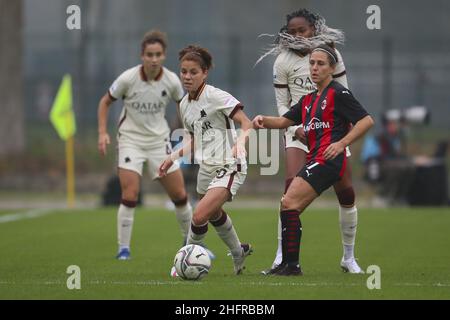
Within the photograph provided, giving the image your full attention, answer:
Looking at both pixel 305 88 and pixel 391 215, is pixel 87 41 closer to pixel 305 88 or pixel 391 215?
pixel 391 215

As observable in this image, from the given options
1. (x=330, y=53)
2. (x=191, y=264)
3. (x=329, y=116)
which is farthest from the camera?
(x=330, y=53)

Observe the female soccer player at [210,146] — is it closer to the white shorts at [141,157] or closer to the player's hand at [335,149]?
the player's hand at [335,149]

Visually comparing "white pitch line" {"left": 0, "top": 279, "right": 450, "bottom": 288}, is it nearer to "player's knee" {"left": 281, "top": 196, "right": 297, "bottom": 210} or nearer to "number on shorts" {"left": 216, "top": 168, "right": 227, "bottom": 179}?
"player's knee" {"left": 281, "top": 196, "right": 297, "bottom": 210}

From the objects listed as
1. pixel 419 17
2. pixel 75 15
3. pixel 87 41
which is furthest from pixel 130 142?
pixel 419 17

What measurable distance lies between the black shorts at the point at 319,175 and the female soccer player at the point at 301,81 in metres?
0.59

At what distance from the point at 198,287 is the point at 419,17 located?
25.5 metres

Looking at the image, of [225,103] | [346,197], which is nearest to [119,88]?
[225,103]

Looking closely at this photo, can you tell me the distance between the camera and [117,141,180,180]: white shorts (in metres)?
11.6

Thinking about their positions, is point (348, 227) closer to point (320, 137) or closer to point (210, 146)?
point (320, 137)

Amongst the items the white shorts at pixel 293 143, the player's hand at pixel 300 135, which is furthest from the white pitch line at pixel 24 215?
the player's hand at pixel 300 135

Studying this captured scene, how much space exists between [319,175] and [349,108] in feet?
2.03

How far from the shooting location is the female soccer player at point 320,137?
346 inches

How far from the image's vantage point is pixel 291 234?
8766mm

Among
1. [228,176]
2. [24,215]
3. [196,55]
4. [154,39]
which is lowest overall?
[24,215]
